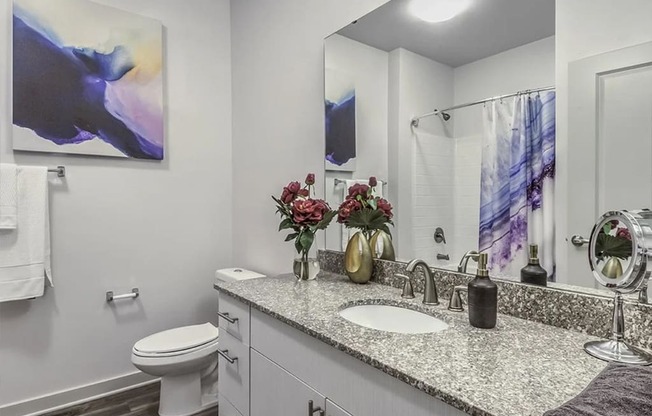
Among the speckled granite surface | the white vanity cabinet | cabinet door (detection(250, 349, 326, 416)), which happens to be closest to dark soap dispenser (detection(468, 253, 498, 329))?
the speckled granite surface

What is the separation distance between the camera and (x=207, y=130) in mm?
2580

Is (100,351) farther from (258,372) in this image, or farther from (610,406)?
(610,406)

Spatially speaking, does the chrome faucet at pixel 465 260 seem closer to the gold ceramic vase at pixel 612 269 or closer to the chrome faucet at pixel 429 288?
the chrome faucet at pixel 429 288

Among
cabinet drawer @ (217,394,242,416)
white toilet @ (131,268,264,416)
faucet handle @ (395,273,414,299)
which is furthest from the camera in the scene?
white toilet @ (131,268,264,416)

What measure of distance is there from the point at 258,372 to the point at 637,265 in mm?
1138

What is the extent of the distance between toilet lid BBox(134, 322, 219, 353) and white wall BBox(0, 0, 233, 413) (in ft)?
1.26

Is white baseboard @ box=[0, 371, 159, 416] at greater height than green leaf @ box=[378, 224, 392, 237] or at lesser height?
lesser

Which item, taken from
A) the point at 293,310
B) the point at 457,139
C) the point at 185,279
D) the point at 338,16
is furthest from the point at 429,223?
the point at 185,279

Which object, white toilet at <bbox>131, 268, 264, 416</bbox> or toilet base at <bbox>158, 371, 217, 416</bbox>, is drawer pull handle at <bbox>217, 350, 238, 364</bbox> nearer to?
white toilet at <bbox>131, 268, 264, 416</bbox>

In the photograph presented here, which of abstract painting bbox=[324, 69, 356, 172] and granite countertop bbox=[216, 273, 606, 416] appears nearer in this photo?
granite countertop bbox=[216, 273, 606, 416]

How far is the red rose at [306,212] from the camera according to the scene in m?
1.62

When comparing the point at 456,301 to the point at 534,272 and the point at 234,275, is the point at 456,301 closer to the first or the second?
the point at 534,272

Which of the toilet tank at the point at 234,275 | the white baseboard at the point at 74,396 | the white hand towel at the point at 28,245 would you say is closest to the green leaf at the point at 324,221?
the toilet tank at the point at 234,275

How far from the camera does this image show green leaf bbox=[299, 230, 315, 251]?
1.63 metres
